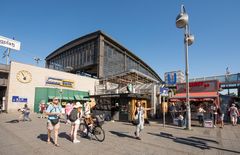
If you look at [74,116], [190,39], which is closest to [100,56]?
[190,39]

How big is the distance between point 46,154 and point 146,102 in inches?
605

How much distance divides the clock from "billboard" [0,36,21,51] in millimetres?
7927

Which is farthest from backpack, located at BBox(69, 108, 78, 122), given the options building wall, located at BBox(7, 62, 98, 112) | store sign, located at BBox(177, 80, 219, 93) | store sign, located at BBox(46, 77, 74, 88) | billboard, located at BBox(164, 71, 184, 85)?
store sign, located at BBox(46, 77, 74, 88)

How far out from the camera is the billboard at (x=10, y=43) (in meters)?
28.5

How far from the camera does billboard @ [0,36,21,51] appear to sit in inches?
1121

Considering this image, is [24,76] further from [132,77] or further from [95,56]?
[95,56]

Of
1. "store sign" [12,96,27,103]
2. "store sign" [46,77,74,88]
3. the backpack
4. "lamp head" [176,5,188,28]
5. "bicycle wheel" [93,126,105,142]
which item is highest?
"lamp head" [176,5,188,28]

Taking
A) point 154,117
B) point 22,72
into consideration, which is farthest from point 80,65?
point 154,117

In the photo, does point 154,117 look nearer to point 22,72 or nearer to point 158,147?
point 158,147

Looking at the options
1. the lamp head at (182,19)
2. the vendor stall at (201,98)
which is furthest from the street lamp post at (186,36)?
the vendor stall at (201,98)

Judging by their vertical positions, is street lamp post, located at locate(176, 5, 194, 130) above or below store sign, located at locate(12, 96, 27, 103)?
above

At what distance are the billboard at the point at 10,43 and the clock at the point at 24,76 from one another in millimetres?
7927

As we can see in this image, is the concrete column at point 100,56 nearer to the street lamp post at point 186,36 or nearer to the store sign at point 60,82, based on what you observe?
the store sign at point 60,82

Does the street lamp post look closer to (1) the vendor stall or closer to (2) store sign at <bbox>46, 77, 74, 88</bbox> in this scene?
(1) the vendor stall
